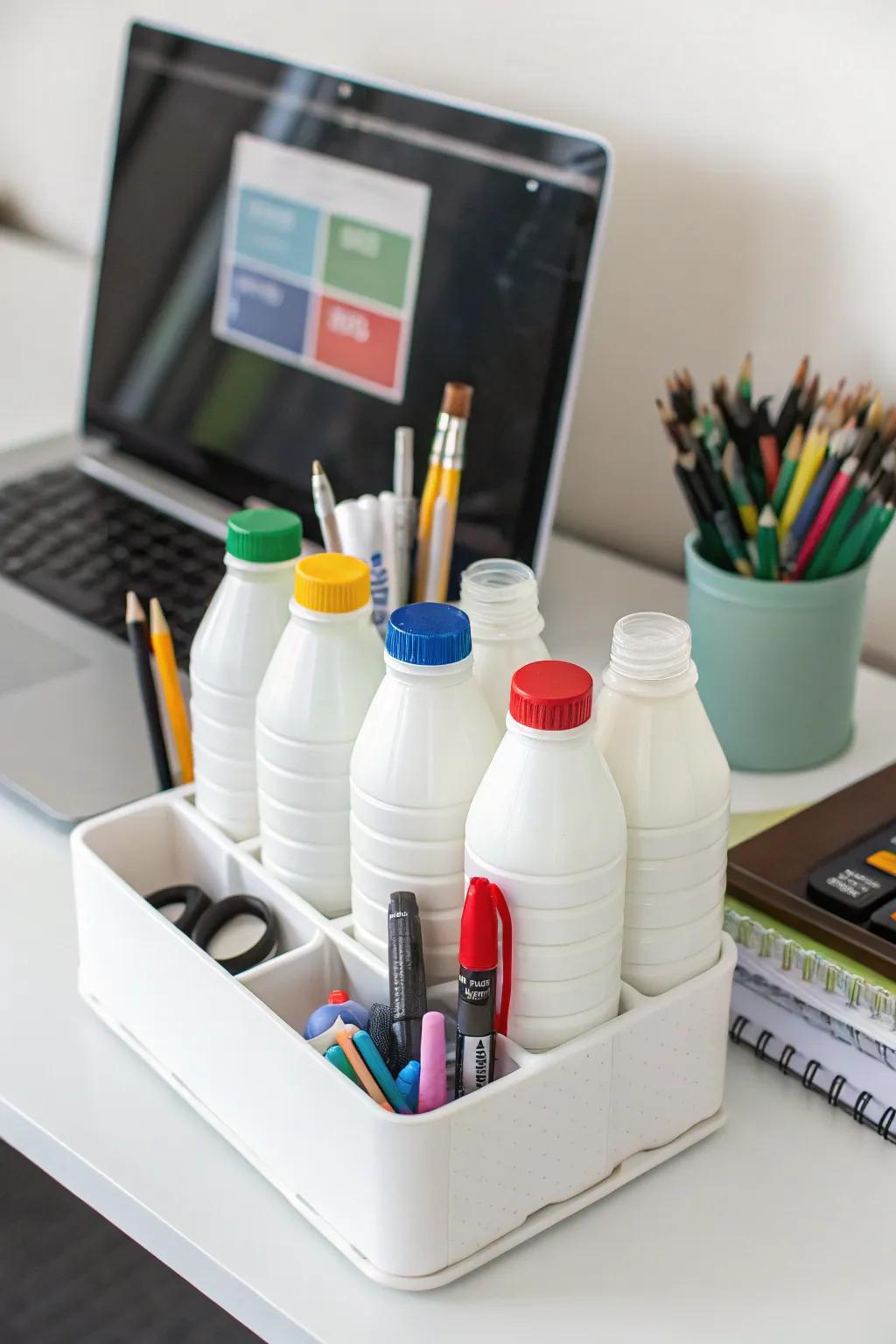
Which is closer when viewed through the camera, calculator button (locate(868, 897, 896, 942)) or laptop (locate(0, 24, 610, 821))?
calculator button (locate(868, 897, 896, 942))

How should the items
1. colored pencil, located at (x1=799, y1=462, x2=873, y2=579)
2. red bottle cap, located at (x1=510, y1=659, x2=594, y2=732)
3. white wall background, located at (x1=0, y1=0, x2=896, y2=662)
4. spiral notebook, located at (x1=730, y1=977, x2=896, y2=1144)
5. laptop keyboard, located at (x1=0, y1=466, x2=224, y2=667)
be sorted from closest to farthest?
red bottle cap, located at (x1=510, y1=659, x2=594, y2=732), spiral notebook, located at (x1=730, y1=977, x2=896, y2=1144), colored pencil, located at (x1=799, y1=462, x2=873, y2=579), white wall background, located at (x1=0, y1=0, x2=896, y2=662), laptop keyboard, located at (x1=0, y1=466, x2=224, y2=667)

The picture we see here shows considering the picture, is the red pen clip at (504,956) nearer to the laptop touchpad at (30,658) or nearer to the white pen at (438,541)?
the white pen at (438,541)

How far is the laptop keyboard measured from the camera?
0.90 meters

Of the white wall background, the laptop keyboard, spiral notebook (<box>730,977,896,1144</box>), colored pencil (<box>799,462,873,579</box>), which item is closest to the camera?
spiral notebook (<box>730,977,896,1144</box>)

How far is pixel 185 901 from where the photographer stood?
0.62m

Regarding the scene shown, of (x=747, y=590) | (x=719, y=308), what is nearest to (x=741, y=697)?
(x=747, y=590)

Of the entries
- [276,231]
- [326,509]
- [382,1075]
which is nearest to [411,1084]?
[382,1075]

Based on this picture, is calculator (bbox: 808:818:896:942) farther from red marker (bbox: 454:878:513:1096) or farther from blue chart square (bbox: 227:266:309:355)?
blue chart square (bbox: 227:266:309:355)

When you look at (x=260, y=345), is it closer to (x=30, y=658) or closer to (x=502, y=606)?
(x=30, y=658)

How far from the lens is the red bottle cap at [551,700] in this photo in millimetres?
464

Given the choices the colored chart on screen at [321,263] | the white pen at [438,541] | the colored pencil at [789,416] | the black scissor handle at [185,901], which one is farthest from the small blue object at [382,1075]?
the colored chart on screen at [321,263]

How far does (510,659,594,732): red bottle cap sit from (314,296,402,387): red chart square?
0.49 meters

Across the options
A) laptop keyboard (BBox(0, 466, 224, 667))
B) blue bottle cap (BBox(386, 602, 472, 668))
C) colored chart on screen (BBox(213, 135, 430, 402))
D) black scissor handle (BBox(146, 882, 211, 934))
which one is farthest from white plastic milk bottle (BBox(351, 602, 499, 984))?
colored chart on screen (BBox(213, 135, 430, 402))

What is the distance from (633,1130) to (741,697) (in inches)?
9.6
